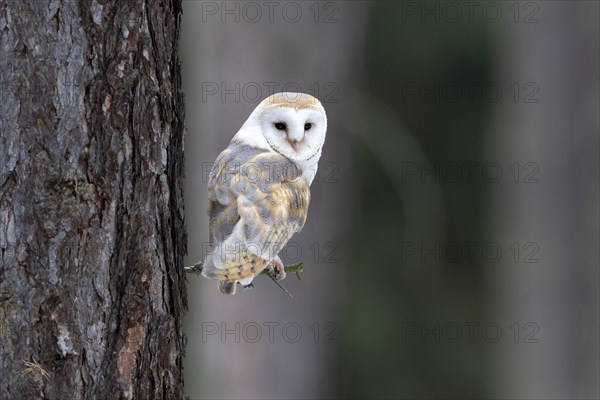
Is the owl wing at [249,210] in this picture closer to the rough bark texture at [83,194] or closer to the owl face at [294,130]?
the owl face at [294,130]

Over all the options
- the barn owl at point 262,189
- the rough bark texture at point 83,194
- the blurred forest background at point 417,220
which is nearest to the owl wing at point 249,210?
the barn owl at point 262,189

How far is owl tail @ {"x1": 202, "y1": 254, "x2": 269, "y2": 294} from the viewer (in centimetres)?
278

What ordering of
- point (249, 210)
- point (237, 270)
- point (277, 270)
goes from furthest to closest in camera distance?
1. point (277, 270)
2. point (249, 210)
3. point (237, 270)

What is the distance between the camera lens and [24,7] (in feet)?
7.85

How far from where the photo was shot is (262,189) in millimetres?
3006

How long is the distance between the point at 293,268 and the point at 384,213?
285 inches

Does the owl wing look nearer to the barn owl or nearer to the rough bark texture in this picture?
the barn owl

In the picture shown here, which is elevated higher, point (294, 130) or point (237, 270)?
point (294, 130)

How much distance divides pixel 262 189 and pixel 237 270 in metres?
0.31

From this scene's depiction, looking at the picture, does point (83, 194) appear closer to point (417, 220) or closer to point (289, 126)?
point (289, 126)

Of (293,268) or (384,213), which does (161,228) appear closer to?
(293,268)

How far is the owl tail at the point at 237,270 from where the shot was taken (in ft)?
9.11

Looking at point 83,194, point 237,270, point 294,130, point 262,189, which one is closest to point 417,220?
point 294,130

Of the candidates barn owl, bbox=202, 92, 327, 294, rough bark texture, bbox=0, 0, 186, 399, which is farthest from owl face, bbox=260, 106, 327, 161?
rough bark texture, bbox=0, 0, 186, 399
